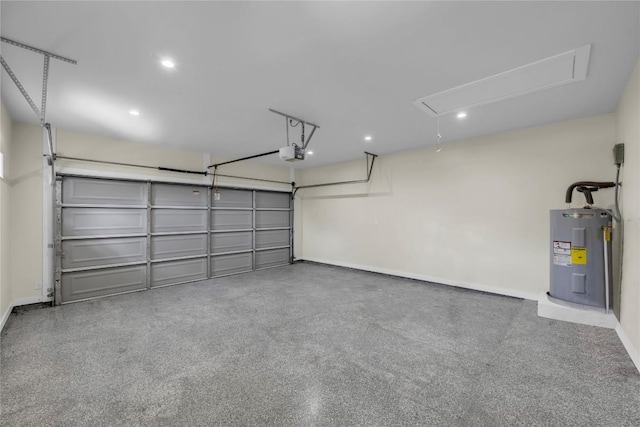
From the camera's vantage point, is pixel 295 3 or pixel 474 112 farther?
pixel 474 112

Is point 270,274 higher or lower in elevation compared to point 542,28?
lower

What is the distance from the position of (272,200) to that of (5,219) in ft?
14.9

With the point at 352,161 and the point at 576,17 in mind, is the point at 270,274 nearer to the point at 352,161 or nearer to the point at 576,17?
the point at 352,161

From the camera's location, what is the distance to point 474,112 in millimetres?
3420

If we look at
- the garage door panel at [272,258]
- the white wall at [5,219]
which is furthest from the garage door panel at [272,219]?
the white wall at [5,219]

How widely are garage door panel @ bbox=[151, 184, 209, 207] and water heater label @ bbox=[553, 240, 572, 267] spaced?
19.5 ft

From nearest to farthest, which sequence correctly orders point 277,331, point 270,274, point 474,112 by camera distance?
point 277,331
point 474,112
point 270,274

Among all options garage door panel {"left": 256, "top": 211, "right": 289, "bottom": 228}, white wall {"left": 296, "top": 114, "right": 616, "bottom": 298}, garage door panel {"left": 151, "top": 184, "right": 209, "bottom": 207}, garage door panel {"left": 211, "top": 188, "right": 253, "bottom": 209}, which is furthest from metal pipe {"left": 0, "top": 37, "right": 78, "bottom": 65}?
white wall {"left": 296, "top": 114, "right": 616, "bottom": 298}

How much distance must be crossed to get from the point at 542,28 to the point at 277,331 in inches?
138

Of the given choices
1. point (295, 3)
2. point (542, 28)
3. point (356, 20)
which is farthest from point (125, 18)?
point (542, 28)

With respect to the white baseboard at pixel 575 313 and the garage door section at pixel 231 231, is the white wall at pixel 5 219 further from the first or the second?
the white baseboard at pixel 575 313

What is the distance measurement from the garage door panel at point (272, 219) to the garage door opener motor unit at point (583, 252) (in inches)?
218

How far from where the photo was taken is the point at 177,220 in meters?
5.25

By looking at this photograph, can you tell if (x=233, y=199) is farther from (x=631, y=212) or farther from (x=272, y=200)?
(x=631, y=212)
